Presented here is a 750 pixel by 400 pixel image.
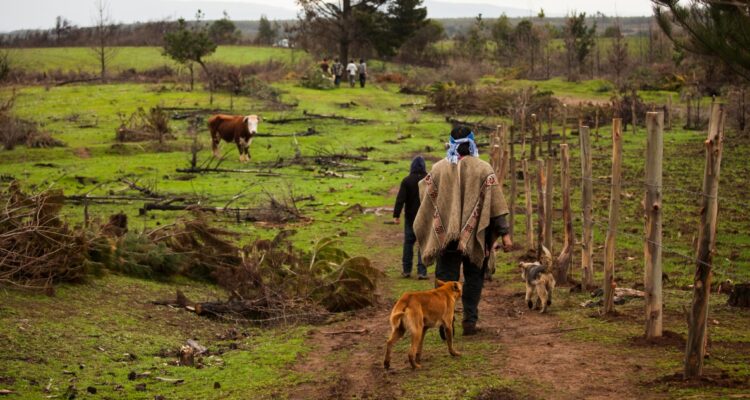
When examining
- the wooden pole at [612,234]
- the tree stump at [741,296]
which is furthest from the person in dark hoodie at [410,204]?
the tree stump at [741,296]

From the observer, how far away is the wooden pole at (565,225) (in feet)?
35.9

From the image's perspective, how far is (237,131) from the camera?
25594mm

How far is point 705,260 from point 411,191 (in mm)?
6053

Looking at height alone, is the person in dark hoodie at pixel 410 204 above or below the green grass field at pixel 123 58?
below

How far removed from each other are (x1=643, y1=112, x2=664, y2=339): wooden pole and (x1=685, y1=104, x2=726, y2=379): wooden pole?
1132 mm

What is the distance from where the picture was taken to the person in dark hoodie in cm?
1209

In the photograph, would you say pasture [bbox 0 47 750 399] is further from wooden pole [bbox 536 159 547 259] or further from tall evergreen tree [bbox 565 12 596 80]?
tall evergreen tree [bbox 565 12 596 80]

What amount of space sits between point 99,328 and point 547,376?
4209 millimetres

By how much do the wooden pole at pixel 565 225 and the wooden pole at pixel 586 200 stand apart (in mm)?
506

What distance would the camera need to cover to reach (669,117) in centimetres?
3139

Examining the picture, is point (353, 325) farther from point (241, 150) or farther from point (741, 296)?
point (241, 150)

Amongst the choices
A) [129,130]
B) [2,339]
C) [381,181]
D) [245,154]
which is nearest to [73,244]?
[2,339]

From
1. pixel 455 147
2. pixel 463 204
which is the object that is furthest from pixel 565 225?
pixel 455 147

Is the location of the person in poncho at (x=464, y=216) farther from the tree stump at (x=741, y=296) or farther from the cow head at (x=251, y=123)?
the cow head at (x=251, y=123)
